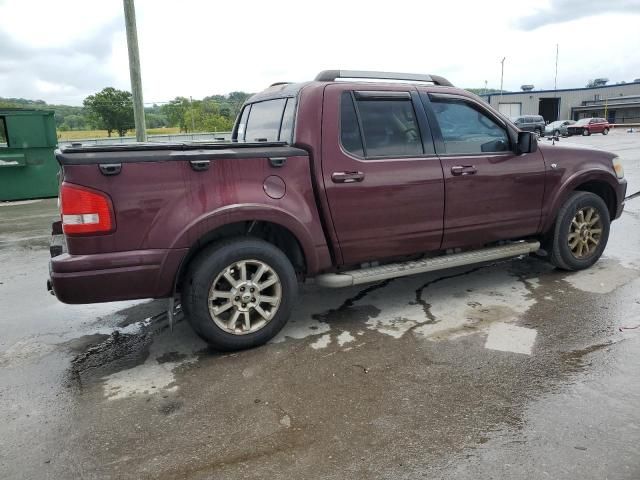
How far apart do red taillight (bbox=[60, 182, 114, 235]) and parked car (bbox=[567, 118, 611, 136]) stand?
140ft

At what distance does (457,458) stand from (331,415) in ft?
2.38

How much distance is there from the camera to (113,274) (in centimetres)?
329

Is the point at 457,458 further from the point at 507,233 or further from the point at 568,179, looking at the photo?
the point at 568,179

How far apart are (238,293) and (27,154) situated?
9.96 meters

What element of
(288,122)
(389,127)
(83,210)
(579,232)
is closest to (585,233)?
(579,232)

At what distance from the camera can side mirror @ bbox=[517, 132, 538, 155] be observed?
469 cm

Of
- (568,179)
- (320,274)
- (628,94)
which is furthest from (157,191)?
(628,94)

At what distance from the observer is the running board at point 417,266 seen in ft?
13.1

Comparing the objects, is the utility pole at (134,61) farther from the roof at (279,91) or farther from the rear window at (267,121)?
the roof at (279,91)

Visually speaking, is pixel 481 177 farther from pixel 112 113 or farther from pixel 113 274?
pixel 112 113

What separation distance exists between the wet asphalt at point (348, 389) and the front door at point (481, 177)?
2.10 ft

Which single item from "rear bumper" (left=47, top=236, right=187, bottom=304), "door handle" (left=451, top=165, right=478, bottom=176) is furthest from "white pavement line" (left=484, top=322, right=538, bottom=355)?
"rear bumper" (left=47, top=236, right=187, bottom=304)

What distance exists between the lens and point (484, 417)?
2828mm

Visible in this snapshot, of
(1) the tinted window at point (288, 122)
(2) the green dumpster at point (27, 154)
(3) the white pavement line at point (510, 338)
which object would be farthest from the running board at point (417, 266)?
(2) the green dumpster at point (27, 154)
